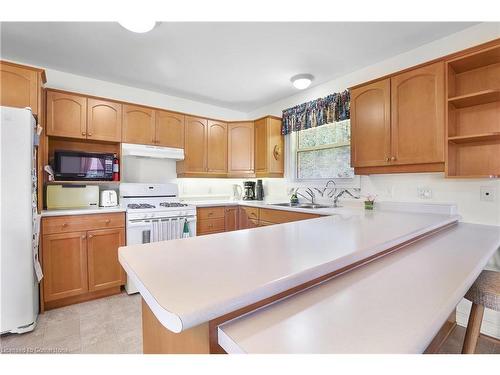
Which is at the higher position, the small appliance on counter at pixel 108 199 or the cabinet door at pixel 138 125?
the cabinet door at pixel 138 125

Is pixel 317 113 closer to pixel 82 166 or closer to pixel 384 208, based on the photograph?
pixel 384 208

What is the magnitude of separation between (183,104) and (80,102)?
140cm

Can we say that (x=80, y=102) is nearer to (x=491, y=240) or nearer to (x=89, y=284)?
(x=89, y=284)

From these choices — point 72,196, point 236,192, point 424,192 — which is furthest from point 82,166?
point 424,192

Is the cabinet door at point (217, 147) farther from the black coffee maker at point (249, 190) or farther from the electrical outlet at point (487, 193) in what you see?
the electrical outlet at point (487, 193)

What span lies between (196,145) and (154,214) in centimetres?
125

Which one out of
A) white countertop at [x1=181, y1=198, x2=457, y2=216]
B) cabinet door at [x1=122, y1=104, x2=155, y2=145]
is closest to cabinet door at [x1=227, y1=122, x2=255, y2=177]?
white countertop at [x1=181, y1=198, x2=457, y2=216]

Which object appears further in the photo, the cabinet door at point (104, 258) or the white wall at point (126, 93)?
the white wall at point (126, 93)

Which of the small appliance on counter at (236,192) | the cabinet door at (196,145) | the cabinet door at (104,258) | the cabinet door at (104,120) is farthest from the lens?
the small appliance on counter at (236,192)

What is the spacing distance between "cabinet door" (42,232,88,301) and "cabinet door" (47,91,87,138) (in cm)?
108

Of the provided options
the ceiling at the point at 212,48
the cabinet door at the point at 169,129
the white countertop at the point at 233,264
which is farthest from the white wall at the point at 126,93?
the white countertop at the point at 233,264

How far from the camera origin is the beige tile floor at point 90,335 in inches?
70.7

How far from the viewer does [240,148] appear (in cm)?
391

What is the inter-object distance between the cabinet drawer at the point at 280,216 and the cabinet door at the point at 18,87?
252 cm
